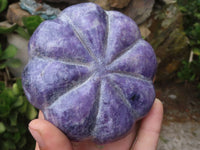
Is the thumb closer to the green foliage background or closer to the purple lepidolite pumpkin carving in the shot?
the purple lepidolite pumpkin carving

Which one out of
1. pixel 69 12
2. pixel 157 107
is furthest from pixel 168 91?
pixel 69 12

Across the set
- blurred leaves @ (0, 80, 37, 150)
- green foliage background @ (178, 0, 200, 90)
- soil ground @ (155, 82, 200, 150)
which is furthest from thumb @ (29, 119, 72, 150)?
green foliage background @ (178, 0, 200, 90)

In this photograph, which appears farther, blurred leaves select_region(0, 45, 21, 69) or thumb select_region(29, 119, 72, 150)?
blurred leaves select_region(0, 45, 21, 69)

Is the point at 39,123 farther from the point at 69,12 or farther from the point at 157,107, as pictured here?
the point at 157,107

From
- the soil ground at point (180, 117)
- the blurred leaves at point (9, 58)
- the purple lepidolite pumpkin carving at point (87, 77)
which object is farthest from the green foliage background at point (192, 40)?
the blurred leaves at point (9, 58)

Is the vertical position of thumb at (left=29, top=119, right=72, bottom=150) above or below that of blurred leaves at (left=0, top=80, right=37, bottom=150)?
above

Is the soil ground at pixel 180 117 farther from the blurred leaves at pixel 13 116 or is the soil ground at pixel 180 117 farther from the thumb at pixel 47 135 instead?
the thumb at pixel 47 135

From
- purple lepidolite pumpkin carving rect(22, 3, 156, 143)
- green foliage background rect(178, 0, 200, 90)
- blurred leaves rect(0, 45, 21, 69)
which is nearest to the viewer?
purple lepidolite pumpkin carving rect(22, 3, 156, 143)
